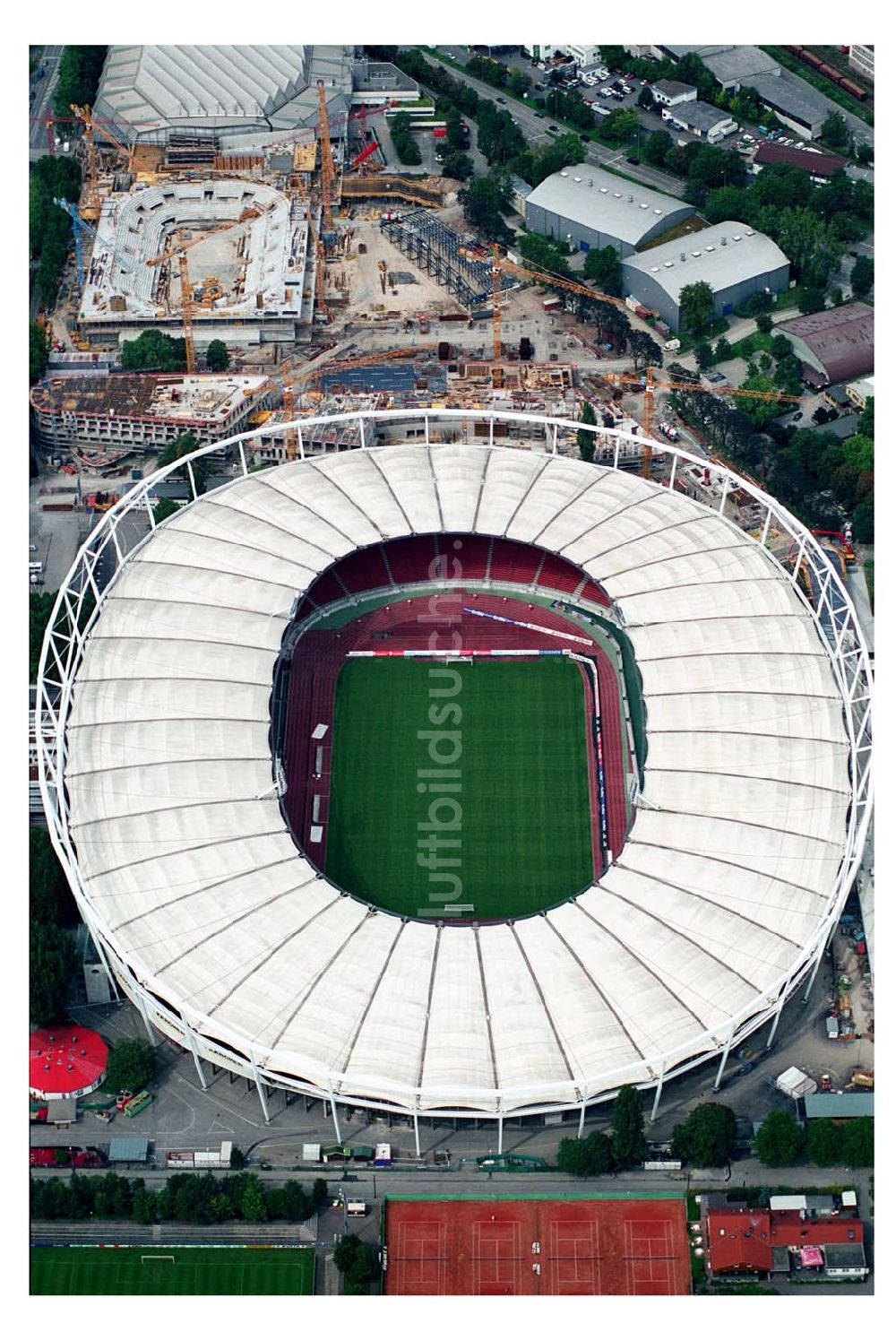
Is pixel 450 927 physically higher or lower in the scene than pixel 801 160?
lower

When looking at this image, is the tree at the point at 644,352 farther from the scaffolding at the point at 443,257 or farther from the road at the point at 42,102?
the road at the point at 42,102

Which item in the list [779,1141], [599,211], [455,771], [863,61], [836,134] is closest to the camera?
[779,1141]

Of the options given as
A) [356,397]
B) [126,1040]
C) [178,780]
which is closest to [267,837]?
[178,780]

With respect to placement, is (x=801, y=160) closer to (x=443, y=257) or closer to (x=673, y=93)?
(x=673, y=93)

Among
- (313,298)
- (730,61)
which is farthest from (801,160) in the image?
(313,298)

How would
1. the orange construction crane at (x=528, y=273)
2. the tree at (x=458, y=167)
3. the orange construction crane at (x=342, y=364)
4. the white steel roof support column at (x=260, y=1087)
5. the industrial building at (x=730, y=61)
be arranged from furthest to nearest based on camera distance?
the industrial building at (x=730, y=61) → the tree at (x=458, y=167) → the orange construction crane at (x=528, y=273) → the orange construction crane at (x=342, y=364) → the white steel roof support column at (x=260, y=1087)

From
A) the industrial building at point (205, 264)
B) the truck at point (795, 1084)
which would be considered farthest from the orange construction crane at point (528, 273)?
the truck at point (795, 1084)
